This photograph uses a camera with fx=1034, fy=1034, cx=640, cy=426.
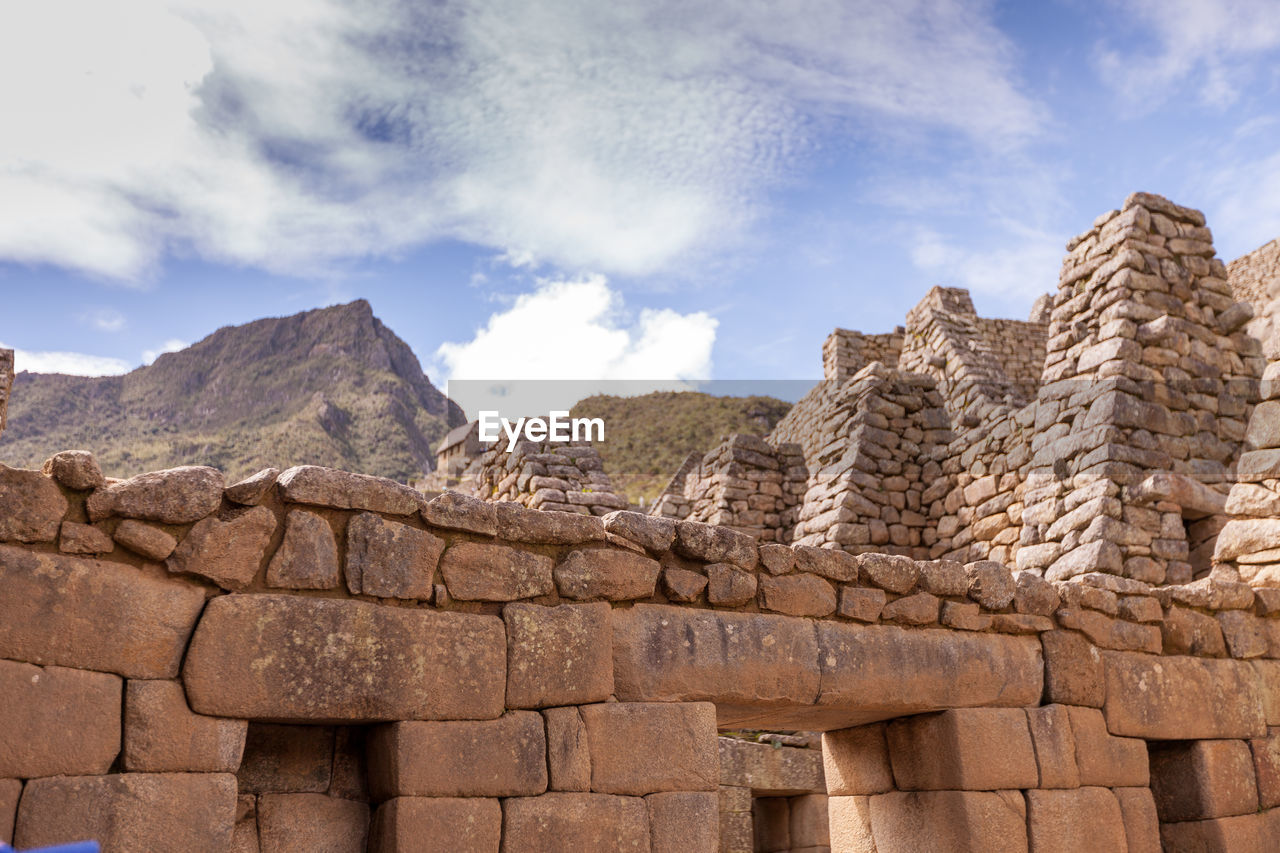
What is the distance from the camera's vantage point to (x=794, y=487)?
42.1ft

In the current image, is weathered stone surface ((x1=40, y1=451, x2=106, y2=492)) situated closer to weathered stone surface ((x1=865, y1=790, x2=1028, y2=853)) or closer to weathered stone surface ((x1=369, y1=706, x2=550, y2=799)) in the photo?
weathered stone surface ((x1=369, y1=706, x2=550, y2=799))

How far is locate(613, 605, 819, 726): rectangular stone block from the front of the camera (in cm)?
476

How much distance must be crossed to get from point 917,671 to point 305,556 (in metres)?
3.25

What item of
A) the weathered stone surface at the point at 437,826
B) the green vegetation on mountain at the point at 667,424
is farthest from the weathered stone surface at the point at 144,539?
the green vegetation on mountain at the point at 667,424

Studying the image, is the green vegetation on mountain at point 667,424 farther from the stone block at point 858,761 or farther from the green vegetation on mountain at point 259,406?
the stone block at point 858,761

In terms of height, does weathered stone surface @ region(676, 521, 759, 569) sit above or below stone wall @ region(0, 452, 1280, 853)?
above

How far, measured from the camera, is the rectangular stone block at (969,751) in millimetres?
5551

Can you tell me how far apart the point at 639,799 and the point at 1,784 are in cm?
247

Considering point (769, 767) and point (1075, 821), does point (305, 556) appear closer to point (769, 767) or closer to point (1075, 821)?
point (1075, 821)

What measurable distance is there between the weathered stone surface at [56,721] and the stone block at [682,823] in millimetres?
2236

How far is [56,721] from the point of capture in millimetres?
3516

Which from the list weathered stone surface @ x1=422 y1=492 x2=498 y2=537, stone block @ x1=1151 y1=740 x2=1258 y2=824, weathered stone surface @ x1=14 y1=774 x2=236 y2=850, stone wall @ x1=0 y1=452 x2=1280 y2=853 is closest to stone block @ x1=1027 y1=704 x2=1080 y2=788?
stone wall @ x1=0 y1=452 x2=1280 y2=853

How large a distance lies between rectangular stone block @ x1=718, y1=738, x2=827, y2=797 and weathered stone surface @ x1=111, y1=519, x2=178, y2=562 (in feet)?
26.6

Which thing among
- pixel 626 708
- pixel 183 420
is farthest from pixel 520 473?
pixel 183 420
